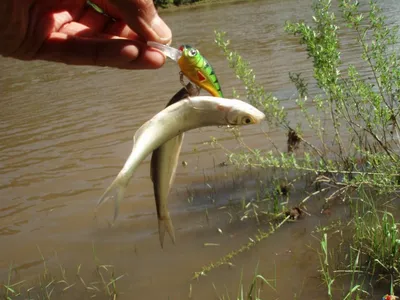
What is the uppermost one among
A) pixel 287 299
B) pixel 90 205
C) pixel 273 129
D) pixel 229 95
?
pixel 229 95

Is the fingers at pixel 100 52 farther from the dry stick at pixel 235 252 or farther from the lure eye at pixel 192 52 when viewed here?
the dry stick at pixel 235 252

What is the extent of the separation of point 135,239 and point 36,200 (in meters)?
1.94

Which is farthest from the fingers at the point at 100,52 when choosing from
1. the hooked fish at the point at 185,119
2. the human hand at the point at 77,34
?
the hooked fish at the point at 185,119

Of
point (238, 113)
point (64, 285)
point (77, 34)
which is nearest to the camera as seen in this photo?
point (238, 113)

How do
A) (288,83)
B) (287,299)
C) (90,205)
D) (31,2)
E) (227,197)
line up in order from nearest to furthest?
(31,2) → (287,299) → (227,197) → (90,205) → (288,83)

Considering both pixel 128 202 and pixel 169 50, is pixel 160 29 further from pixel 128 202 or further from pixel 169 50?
pixel 128 202

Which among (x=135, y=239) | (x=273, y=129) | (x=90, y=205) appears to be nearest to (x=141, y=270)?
(x=135, y=239)

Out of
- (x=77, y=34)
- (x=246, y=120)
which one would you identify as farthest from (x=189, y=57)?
(x=77, y=34)

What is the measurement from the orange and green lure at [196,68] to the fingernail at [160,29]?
1.13ft

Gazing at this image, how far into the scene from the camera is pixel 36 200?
6.18 m

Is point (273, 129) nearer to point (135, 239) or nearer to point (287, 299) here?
point (135, 239)

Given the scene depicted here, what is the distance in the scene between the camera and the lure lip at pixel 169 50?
2212 mm

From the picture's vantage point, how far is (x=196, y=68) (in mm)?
2145

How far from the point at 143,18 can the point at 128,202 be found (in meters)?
3.60
